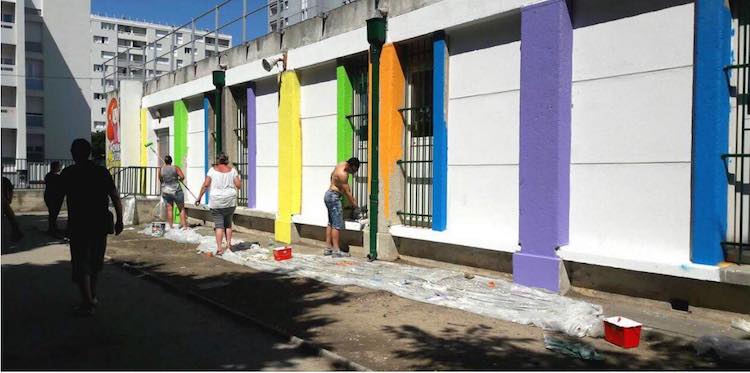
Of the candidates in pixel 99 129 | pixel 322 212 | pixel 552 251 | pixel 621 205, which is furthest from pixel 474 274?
pixel 99 129

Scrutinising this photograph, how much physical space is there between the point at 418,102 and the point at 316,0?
3344 millimetres

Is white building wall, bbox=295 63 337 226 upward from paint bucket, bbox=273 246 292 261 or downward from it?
upward

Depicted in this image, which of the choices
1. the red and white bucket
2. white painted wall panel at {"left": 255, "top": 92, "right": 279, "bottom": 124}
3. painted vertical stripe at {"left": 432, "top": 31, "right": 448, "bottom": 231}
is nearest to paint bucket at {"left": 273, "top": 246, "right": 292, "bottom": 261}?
painted vertical stripe at {"left": 432, "top": 31, "right": 448, "bottom": 231}

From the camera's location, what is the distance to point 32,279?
25.2ft

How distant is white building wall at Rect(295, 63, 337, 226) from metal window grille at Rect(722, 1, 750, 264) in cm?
641

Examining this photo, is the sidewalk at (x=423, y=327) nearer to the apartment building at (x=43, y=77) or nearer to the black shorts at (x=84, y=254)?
the black shorts at (x=84, y=254)

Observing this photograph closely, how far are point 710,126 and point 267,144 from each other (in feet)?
28.9

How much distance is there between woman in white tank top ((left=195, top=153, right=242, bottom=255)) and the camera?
9.62 meters

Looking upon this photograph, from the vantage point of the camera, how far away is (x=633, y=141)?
20.3 ft

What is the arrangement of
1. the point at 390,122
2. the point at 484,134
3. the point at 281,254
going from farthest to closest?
the point at 281,254 < the point at 390,122 < the point at 484,134

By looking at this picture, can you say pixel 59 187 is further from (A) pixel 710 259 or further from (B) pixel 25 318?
(A) pixel 710 259

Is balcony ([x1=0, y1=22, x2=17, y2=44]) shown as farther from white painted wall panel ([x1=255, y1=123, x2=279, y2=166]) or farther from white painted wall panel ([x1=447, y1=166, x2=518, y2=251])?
white painted wall panel ([x1=447, y1=166, x2=518, y2=251])

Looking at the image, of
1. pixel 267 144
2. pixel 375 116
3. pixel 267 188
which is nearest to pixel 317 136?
pixel 267 144

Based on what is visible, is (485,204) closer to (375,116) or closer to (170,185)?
(375,116)
